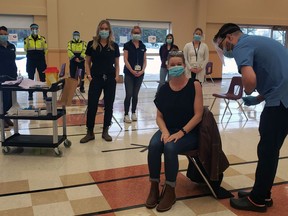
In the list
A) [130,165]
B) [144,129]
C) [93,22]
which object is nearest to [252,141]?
[144,129]

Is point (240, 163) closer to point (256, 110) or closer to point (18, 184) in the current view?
point (18, 184)

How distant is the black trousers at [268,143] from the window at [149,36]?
9352mm

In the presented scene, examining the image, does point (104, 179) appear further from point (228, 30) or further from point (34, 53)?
point (34, 53)

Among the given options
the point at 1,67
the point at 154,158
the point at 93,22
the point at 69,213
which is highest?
the point at 93,22

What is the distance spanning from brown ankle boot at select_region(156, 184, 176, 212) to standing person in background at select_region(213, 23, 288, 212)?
518 mm

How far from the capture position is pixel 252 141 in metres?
4.52

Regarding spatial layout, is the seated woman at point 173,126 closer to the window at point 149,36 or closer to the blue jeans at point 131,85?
the blue jeans at point 131,85

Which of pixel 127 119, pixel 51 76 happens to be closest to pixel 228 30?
pixel 51 76

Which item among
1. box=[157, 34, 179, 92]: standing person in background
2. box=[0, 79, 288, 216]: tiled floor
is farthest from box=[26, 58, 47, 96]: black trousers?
box=[0, 79, 288, 216]: tiled floor

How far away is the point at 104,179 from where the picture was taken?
314 cm

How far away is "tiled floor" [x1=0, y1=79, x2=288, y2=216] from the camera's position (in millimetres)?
2582

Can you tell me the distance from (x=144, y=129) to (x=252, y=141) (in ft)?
5.03

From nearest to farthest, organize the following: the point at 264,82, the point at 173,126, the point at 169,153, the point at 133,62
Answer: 1. the point at 264,82
2. the point at 169,153
3. the point at 173,126
4. the point at 133,62

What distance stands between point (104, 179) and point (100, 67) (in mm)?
1630
